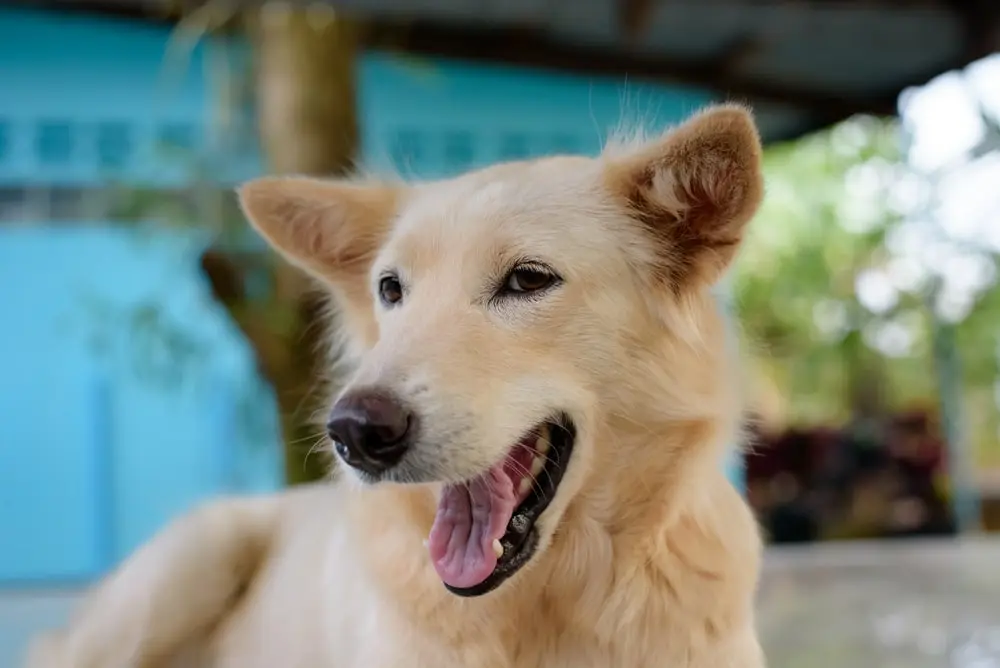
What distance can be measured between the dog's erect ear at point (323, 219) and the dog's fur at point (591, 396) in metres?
0.12

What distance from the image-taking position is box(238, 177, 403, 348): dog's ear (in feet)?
4.95

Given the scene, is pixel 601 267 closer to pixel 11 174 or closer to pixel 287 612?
pixel 287 612

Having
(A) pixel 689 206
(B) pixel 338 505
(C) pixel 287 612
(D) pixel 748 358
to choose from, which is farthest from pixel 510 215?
(C) pixel 287 612

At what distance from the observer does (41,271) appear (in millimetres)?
4184

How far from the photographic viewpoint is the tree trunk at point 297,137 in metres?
3.04

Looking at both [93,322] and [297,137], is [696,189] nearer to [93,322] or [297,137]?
[297,137]

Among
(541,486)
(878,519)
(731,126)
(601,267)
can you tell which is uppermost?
(731,126)

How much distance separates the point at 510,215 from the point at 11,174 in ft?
12.3

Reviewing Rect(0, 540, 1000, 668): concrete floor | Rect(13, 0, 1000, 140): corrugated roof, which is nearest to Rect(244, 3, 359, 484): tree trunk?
Rect(13, 0, 1000, 140): corrugated roof

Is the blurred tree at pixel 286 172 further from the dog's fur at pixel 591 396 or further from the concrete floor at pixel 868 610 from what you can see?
the dog's fur at pixel 591 396

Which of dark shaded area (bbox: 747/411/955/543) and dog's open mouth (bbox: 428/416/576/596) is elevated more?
dog's open mouth (bbox: 428/416/576/596)

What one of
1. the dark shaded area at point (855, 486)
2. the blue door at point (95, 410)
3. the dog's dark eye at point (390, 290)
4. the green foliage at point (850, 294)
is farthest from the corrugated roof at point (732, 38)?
the dog's dark eye at point (390, 290)

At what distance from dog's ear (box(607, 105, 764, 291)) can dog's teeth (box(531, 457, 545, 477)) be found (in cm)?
32

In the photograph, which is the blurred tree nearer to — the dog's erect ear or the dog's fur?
the dog's erect ear
